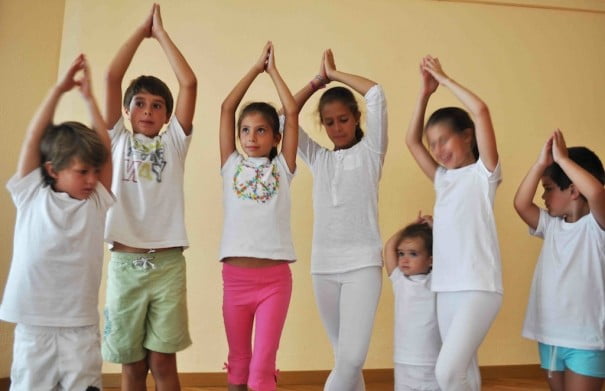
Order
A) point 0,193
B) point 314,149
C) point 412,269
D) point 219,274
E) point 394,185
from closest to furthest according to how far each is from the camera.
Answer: point 412,269 < point 314,149 < point 0,193 < point 219,274 < point 394,185

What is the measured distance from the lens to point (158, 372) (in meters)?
1.84

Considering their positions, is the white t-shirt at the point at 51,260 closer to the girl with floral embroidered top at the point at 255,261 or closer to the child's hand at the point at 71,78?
the child's hand at the point at 71,78

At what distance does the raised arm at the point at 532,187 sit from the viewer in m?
2.03

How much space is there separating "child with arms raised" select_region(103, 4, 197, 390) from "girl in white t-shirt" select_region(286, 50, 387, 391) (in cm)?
51

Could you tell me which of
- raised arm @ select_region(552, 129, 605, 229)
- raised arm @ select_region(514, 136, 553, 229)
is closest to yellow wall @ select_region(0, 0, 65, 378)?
raised arm @ select_region(514, 136, 553, 229)

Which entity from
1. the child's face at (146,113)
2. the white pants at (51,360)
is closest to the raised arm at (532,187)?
the child's face at (146,113)

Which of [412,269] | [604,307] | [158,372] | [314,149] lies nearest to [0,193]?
[158,372]

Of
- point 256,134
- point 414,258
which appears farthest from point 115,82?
point 414,258

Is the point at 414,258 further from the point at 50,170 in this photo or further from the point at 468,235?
the point at 50,170

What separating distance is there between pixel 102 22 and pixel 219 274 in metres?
1.38

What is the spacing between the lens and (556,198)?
2.06 metres

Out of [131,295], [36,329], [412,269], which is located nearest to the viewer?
[36,329]

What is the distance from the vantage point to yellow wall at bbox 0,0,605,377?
2783mm

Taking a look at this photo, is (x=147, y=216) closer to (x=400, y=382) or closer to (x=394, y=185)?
(x=400, y=382)
